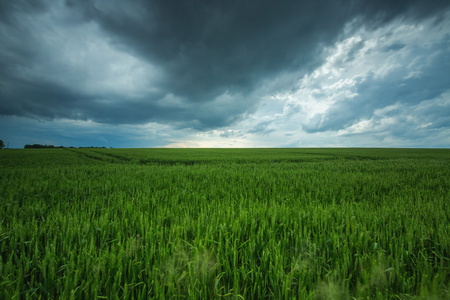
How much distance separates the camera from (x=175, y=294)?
1.33 meters

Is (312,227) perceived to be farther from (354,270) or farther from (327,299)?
(327,299)

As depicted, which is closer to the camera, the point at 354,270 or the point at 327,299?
the point at 327,299

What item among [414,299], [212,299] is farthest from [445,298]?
[212,299]

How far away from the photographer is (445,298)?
4.47 feet

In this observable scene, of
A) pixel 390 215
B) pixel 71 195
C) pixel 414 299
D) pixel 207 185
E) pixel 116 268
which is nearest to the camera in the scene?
pixel 414 299

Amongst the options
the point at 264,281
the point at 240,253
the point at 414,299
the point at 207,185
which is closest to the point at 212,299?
the point at 264,281

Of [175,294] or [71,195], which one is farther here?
[71,195]

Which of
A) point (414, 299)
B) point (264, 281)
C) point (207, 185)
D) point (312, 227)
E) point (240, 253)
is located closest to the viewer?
point (414, 299)

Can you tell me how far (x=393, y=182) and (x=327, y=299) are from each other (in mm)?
6601

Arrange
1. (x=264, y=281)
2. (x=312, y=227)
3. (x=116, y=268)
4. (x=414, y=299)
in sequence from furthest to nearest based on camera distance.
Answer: (x=312, y=227)
(x=116, y=268)
(x=264, y=281)
(x=414, y=299)

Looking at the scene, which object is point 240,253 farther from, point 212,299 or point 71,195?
point 71,195

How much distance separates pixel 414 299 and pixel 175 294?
1.68 metres

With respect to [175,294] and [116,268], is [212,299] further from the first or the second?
[116,268]

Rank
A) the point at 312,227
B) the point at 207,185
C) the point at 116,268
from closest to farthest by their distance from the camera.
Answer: the point at 116,268 → the point at 312,227 → the point at 207,185
